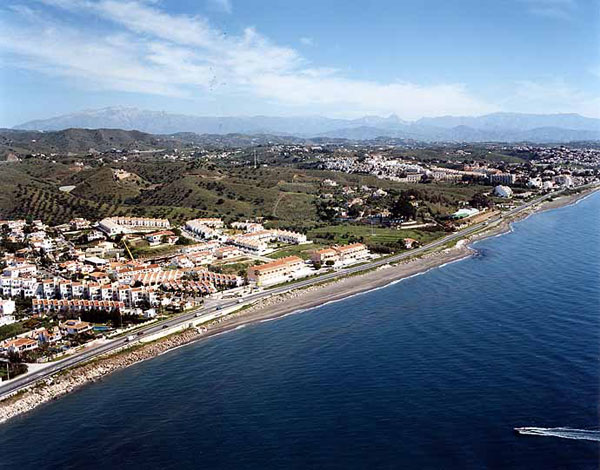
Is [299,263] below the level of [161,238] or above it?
below

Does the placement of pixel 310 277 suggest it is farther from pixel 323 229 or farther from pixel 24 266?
pixel 24 266

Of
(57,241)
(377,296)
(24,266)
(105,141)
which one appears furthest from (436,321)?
(105,141)

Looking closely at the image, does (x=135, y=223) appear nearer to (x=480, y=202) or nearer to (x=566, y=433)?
(x=480, y=202)

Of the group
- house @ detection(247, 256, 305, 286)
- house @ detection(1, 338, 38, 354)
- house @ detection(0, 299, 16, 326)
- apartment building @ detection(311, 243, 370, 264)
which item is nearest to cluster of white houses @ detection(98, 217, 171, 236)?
apartment building @ detection(311, 243, 370, 264)

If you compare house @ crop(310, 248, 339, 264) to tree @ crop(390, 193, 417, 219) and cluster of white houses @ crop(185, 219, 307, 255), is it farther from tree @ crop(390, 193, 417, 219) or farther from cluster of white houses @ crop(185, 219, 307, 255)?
tree @ crop(390, 193, 417, 219)

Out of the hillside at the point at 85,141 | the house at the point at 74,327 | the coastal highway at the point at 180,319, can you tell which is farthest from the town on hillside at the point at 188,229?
the hillside at the point at 85,141

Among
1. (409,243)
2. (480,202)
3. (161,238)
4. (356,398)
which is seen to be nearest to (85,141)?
(161,238)

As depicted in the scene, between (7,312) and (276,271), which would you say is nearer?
(7,312)
